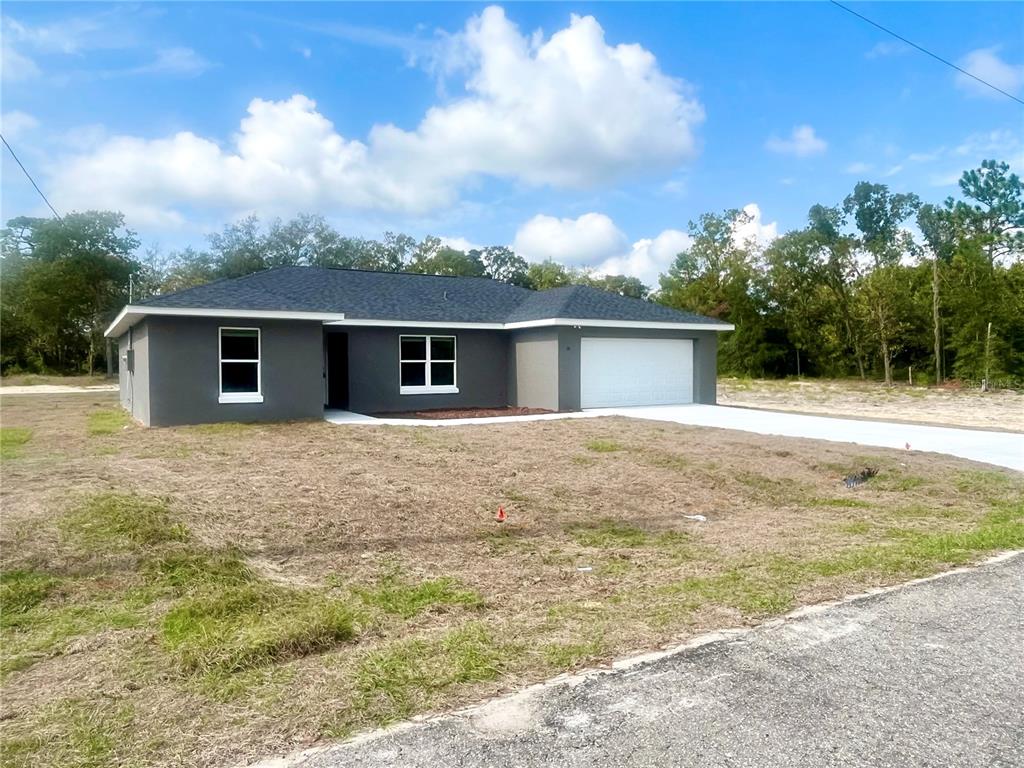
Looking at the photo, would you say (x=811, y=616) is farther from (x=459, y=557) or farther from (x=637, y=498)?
(x=637, y=498)

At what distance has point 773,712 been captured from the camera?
2.83 metres

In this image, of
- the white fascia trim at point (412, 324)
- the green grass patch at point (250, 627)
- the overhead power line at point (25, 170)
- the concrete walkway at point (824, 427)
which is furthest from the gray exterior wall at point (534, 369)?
the green grass patch at point (250, 627)

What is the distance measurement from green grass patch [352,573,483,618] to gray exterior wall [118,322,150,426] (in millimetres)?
11669

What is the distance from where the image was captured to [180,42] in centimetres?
1267

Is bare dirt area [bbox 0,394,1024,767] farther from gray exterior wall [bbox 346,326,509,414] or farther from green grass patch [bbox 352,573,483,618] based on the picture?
gray exterior wall [bbox 346,326,509,414]

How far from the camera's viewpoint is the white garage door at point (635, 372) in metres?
18.6

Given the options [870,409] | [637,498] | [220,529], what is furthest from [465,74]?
[870,409]

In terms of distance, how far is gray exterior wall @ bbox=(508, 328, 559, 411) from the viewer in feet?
58.3

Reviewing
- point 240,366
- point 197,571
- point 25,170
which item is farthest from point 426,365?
point 197,571

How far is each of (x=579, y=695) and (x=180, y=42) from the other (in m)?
13.9

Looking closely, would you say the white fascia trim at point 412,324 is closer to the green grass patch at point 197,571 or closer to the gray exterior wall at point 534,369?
the gray exterior wall at point 534,369

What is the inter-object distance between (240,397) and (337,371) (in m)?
4.12

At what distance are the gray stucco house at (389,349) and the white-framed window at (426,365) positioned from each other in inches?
1.2

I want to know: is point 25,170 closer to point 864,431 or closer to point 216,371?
point 216,371
